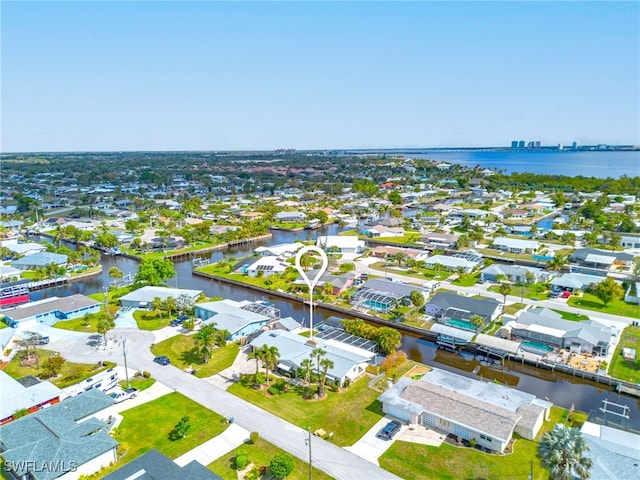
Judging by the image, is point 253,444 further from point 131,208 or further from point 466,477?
point 131,208

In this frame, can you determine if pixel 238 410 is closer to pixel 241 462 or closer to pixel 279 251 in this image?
pixel 241 462

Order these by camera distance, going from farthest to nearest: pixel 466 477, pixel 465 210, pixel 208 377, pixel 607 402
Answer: pixel 465 210 → pixel 208 377 → pixel 607 402 → pixel 466 477

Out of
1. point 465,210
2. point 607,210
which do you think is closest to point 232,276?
point 465,210

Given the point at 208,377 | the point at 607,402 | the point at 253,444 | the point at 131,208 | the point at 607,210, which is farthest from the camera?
the point at 131,208

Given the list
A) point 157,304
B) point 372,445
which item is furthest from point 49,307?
point 372,445

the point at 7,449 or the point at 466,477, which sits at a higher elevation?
the point at 7,449

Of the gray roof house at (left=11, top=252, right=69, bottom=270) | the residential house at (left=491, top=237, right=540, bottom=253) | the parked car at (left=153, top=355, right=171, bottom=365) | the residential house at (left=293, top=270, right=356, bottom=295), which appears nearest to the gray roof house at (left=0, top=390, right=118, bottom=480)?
the parked car at (left=153, top=355, right=171, bottom=365)

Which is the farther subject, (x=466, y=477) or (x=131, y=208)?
(x=131, y=208)
